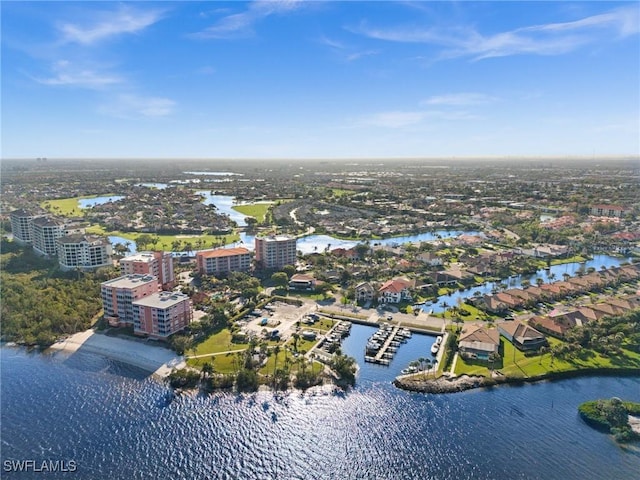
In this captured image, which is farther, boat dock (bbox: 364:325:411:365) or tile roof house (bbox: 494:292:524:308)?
tile roof house (bbox: 494:292:524:308)

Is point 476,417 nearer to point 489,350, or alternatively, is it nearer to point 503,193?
point 489,350

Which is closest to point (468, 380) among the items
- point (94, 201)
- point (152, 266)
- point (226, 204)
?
point (152, 266)

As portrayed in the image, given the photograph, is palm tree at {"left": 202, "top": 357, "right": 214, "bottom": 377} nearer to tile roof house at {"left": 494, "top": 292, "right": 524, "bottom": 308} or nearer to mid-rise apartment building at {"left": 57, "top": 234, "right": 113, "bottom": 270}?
tile roof house at {"left": 494, "top": 292, "right": 524, "bottom": 308}

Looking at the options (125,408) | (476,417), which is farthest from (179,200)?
(476,417)

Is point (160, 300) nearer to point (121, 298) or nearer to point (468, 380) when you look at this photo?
point (121, 298)

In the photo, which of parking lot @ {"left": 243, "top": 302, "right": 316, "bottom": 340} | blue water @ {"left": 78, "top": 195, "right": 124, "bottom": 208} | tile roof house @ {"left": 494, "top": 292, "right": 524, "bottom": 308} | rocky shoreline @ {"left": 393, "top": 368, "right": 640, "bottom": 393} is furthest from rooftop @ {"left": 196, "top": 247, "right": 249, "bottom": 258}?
blue water @ {"left": 78, "top": 195, "right": 124, "bottom": 208}

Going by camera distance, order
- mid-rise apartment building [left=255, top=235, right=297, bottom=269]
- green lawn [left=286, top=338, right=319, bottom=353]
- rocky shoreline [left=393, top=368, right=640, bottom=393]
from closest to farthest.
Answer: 1. rocky shoreline [left=393, top=368, right=640, bottom=393]
2. green lawn [left=286, top=338, right=319, bottom=353]
3. mid-rise apartment building [left=255, top=235, right=297, bottom=269]
